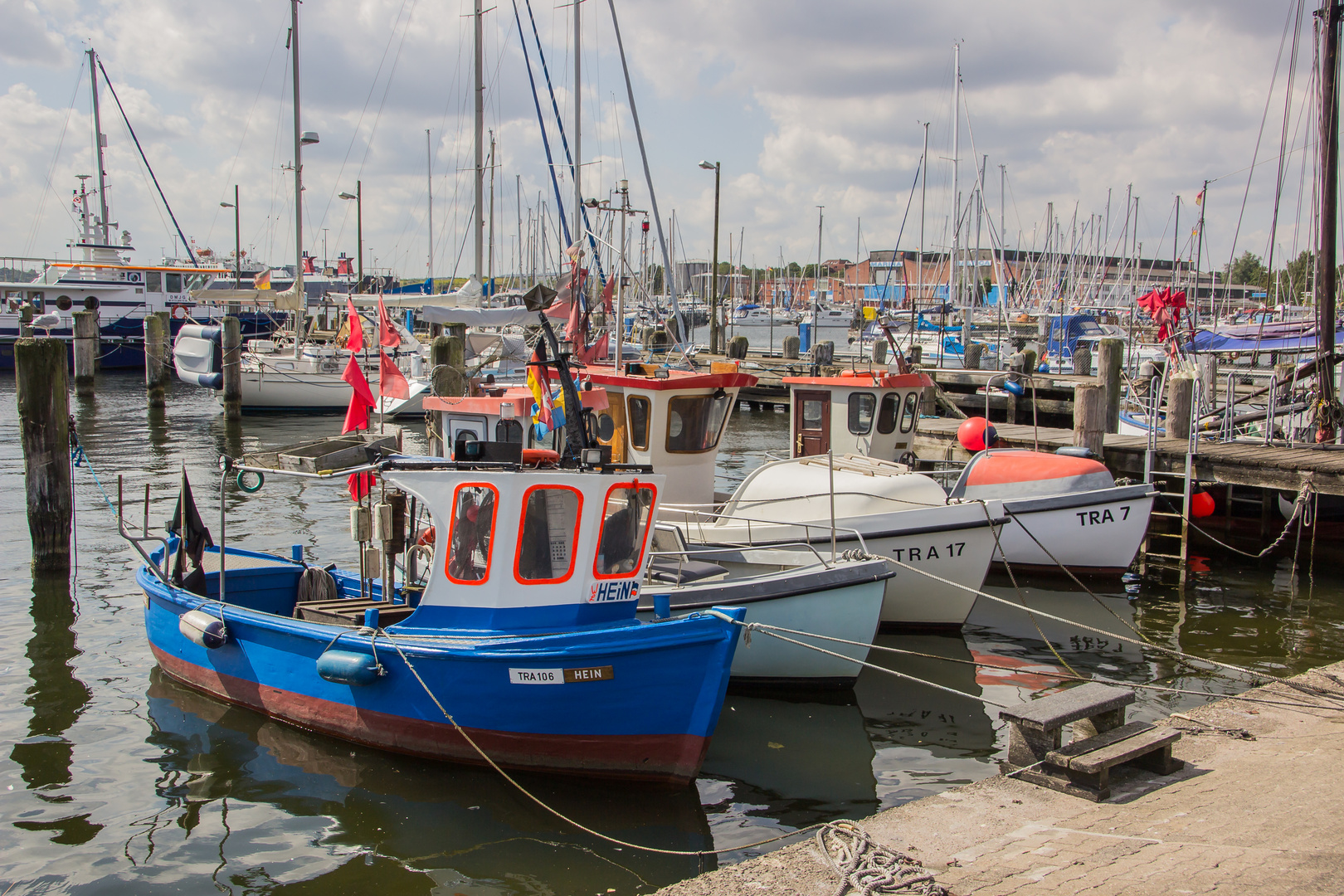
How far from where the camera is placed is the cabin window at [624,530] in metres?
7.77

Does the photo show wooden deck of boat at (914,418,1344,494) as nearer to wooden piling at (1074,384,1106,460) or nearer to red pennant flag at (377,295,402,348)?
wooden piling at (1074,384,1106,460)

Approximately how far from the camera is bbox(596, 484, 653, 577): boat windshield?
7777 millimetres

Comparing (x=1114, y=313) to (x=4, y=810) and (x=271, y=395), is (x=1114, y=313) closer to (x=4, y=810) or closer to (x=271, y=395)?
(x=271, y=395)

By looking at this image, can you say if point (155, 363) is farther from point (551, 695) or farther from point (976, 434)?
point (551, 695)

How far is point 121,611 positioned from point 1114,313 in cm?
4808

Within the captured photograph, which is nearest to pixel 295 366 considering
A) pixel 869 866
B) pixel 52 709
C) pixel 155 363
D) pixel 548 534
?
pixel 155 363

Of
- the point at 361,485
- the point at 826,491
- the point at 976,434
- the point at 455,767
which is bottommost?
the point at 455,767

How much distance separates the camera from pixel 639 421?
1245 centimetres

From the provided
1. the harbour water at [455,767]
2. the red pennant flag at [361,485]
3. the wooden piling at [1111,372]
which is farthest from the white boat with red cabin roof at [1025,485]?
the red pennant flag at [361,485]

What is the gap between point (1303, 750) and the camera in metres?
6.62

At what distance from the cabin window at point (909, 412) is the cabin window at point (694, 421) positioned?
3.52 m

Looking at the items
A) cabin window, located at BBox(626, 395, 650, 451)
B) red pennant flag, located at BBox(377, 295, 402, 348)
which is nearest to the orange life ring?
cabin window, located at BBox(626, 395, 650, 451)

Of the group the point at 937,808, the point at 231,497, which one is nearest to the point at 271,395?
the point at 231,497

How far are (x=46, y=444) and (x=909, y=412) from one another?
1191 centimetres
